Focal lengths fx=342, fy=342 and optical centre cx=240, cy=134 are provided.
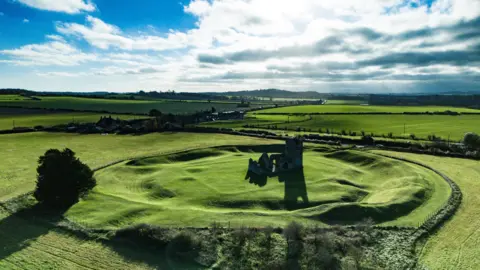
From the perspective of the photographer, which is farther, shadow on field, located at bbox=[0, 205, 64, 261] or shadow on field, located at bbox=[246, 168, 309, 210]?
shadow on field, located at bbox=[246, 168, 309, 210]

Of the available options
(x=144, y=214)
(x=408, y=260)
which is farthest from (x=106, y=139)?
(x=408, y=260)

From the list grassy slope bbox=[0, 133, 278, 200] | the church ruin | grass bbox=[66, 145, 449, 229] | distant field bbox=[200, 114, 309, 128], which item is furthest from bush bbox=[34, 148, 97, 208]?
distant field bbox=[200, 114, 309, 128]

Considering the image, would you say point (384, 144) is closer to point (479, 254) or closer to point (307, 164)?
point (307, 164)

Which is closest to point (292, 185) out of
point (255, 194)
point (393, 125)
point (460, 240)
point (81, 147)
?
point (255, 194)

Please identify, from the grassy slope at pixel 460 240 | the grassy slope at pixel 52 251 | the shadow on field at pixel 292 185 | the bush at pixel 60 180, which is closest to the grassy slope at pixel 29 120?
the bush at pixel 60 180

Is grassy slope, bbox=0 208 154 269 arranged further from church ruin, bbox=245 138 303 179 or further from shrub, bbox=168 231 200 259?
church ruin, bbox=245 138 303 179

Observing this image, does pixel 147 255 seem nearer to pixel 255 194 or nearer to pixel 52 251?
pixel 52 251
